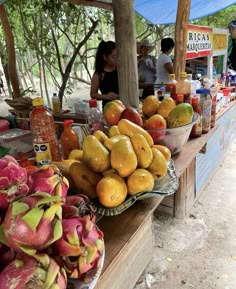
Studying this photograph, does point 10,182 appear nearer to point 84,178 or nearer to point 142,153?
point 84,178

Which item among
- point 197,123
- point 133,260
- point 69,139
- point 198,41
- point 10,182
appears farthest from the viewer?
Answer: point 198,41

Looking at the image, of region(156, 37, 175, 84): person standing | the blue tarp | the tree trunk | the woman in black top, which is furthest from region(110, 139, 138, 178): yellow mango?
the blue tarp

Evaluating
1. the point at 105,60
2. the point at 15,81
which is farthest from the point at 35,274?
the point at 15,81

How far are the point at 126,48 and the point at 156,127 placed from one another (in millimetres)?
532

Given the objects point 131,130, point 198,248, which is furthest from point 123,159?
point 198,248

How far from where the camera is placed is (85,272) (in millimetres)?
543

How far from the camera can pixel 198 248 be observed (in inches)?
72.4

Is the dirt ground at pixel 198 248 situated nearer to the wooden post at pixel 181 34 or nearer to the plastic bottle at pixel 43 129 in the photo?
the plastic bottle at pixel 43 129

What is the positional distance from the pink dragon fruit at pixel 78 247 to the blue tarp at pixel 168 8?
4.42 metres

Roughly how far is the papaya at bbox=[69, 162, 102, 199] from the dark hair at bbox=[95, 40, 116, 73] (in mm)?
1972

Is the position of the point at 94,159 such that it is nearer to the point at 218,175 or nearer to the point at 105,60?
the point at 105,60

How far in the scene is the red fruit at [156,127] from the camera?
48.7 inches

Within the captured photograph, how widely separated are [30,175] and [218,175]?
103 inches

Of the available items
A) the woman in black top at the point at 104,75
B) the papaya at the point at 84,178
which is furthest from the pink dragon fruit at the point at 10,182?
the woman in black top at the point at 104,75
